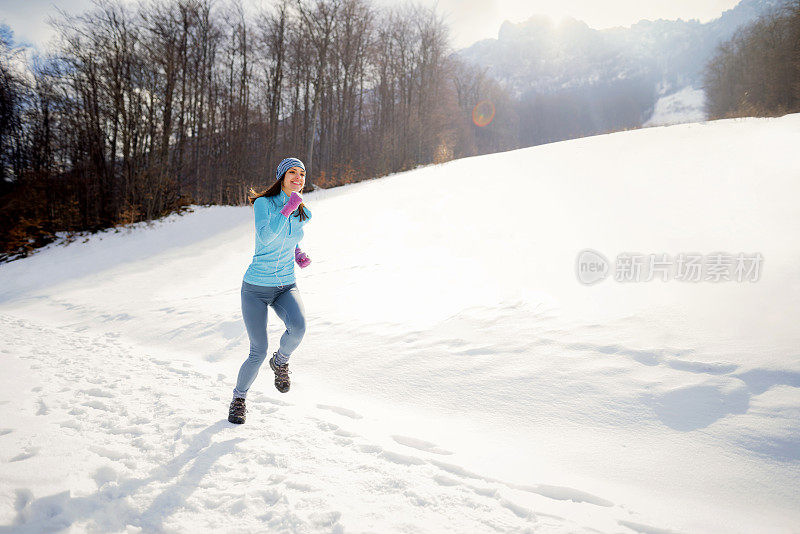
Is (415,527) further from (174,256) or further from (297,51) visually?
(297,51)

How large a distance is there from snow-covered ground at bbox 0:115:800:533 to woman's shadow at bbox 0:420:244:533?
12mm

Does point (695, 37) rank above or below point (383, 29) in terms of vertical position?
above

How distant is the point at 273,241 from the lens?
2.88 meters

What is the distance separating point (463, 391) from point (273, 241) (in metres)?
2.24

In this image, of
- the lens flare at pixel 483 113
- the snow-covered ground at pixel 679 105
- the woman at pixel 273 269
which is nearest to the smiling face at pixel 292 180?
the woman at pixel 273 269

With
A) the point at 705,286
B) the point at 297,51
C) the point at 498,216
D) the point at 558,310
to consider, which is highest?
the point at 297,51

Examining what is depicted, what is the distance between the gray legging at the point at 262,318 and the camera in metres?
2.92

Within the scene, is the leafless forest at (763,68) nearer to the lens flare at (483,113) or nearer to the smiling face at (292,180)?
the smiling face at (292,180)

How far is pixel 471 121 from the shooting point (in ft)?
154

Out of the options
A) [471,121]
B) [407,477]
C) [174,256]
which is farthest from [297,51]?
[471,121]

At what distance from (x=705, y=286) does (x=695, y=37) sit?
136132 millimetres

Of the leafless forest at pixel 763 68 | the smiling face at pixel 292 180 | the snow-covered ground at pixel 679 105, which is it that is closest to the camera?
the smiling face at pixel 292 180

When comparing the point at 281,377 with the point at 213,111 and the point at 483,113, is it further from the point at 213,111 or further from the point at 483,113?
the point at 483,113

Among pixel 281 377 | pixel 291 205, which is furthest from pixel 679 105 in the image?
pixel 281 377
